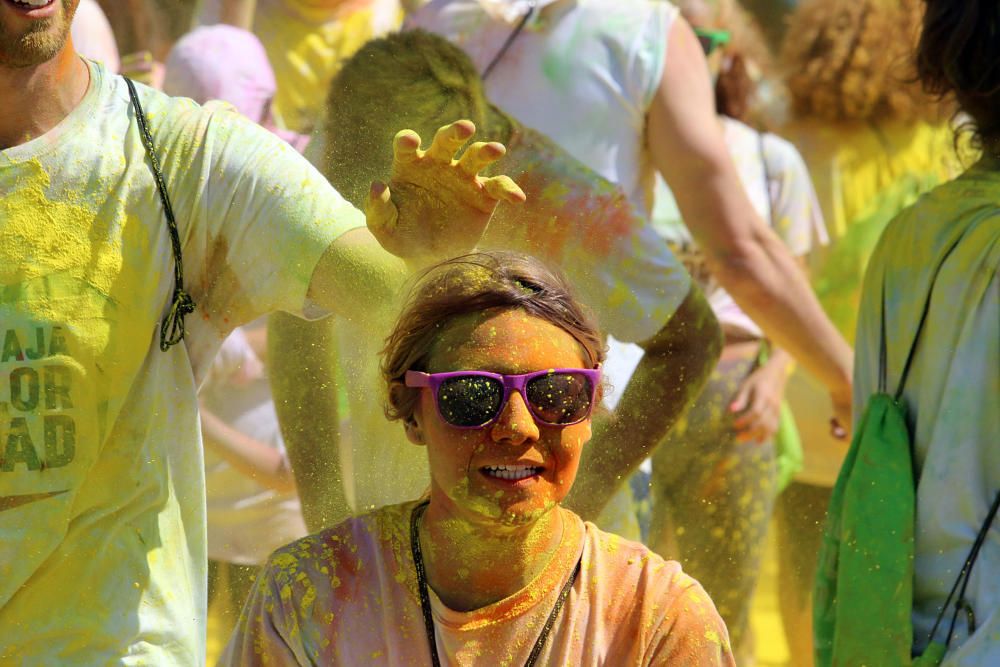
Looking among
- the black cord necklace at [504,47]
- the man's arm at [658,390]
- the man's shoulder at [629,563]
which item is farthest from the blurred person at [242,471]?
the man's shoulder at [629,563]

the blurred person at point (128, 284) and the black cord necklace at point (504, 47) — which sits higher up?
the black cord necklace at point (504, 47)

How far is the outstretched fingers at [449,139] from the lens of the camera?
199 cm

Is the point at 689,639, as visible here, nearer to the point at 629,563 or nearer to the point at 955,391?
A: the point at 629,563

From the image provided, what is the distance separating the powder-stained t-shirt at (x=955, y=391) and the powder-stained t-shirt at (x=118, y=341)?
1051 millimetres

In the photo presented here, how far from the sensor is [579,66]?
128 inches

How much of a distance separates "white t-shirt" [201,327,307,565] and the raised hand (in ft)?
3.24

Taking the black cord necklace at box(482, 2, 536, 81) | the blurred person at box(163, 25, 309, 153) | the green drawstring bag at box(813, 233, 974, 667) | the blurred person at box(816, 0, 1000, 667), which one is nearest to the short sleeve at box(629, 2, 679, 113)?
the black cord necklace at box(482, 2, 536, 81)

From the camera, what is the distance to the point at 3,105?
6.86 ft

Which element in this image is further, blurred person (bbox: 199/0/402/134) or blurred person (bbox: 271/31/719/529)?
blurred person (bbox: 199/0/402/134)

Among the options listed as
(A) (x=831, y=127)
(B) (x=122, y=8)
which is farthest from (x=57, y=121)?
(A) (x=831, y=127)

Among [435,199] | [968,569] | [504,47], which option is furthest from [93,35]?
[968,569]

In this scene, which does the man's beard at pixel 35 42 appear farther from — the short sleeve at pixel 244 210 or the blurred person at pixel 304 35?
the blurred person at pixel 304 35

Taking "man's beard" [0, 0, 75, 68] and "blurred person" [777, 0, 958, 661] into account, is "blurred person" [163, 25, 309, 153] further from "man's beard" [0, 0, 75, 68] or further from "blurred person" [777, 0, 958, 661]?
"blurred person" [777, 0, 958, 661]

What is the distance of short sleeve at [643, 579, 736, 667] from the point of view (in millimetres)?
1998
